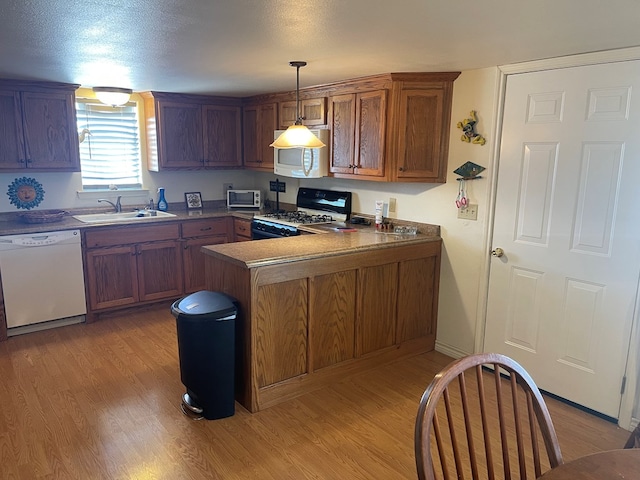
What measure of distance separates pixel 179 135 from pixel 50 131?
120cm

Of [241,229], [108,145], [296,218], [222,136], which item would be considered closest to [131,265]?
[241,229]

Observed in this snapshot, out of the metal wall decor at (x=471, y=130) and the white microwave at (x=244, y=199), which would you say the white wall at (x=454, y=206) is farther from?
the white microwave at (x=244, y=199)

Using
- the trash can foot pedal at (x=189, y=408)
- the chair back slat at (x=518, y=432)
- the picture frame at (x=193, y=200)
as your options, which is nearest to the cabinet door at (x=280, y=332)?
the trash can foot pedal at (x=189, y=408)

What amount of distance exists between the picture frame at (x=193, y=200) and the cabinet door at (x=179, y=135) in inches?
17.3

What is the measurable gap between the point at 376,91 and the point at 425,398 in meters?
2.83

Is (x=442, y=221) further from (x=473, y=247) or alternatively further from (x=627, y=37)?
(x=627, y=37)

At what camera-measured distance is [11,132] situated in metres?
3.99

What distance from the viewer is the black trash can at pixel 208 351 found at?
2.65m

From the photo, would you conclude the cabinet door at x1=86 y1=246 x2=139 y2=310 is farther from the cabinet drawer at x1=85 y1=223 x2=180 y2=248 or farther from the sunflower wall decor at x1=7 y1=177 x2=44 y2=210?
the sunflower wall decor at x1=7 y1=177 x2=44 y2=210

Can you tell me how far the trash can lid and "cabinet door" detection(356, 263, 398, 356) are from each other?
0.97 metres

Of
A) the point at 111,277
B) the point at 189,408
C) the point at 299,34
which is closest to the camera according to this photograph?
the point at 299,34

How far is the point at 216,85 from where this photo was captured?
4.18 meters

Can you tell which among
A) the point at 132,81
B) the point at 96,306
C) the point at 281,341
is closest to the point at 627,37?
the point at 281,341

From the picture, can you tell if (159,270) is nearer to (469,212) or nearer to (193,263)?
(193,263)
